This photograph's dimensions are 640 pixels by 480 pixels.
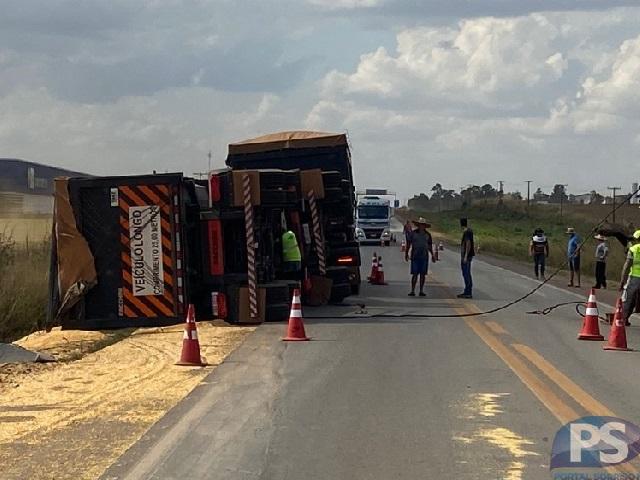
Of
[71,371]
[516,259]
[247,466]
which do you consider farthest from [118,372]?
[516,259]

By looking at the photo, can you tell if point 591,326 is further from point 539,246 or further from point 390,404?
point 539,246

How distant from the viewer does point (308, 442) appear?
28.8ft

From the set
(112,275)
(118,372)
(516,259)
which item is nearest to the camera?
(118,372)

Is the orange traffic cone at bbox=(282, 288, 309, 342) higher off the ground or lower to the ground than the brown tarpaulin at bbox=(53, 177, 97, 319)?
lower

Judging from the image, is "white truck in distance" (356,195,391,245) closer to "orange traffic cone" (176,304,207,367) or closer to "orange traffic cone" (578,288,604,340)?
"orange traffic cone" (578,288,604,340)

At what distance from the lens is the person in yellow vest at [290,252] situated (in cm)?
2102

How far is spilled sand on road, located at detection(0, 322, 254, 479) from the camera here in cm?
831

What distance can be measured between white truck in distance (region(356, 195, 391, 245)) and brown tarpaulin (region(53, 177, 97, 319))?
43.3 meters

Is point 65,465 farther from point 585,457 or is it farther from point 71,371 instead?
point 71,371

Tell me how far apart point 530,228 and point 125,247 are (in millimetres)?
103753

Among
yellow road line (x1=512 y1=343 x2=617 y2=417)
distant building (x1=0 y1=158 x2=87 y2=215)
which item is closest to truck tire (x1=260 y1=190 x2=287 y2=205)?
yellow road line (x1=512 y1=343 x2=617 y2=417)

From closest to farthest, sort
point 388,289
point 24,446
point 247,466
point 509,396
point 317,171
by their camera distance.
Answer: point 247,466
point 24,446
point 509,396
point 317,171
point 388,289

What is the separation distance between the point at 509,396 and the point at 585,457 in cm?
284

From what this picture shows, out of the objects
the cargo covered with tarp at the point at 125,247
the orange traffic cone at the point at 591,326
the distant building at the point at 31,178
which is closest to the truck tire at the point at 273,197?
the cargo covered with tarp at the point at 125,247
